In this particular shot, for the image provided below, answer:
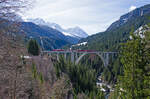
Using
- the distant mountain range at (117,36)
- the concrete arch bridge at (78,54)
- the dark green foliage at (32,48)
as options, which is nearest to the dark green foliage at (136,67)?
the dark green foliage at (32,48)

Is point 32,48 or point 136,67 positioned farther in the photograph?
point 32,48

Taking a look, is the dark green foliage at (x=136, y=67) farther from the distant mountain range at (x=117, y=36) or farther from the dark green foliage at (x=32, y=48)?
the distant mountain range at (x=117, y=36)

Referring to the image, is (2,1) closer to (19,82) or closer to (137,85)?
(19,82)

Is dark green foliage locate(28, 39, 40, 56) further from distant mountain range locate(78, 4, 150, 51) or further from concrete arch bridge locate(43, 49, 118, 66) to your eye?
distant mountain range locate(78, 4, 150, 51)

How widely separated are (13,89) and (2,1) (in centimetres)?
610

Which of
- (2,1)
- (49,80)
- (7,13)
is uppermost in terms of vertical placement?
(2,1)

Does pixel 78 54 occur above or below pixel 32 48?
below

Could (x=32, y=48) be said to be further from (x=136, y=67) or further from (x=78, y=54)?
(x=136, y=67)

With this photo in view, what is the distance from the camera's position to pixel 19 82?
8.63m

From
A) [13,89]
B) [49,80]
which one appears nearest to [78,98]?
[49,80]

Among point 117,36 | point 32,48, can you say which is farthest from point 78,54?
point 117,36

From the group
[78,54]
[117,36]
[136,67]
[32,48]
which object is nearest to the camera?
[136,67]

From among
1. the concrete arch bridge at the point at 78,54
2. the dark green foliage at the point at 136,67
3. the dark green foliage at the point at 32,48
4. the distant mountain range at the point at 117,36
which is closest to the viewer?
the dark green foliage at the point at 136,67

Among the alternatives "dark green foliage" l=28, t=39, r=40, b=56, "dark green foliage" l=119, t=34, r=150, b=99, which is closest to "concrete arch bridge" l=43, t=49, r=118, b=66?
"dark green foliage" l=28, t=39, r=40, b=56
